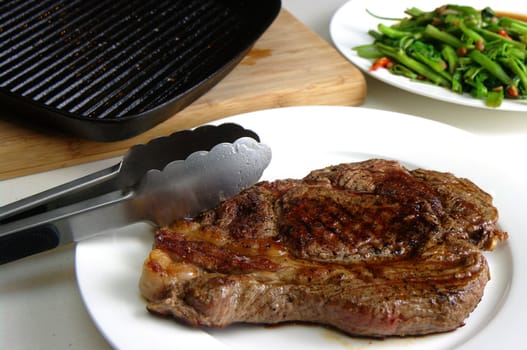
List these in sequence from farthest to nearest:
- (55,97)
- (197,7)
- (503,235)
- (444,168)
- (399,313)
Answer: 1. (197,7)
2. (55,97)
3. (444,168)
4. (503,235)
5. (399,313)

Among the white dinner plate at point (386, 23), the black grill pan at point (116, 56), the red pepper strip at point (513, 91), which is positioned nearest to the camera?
the black grill pan at point (116, 56)

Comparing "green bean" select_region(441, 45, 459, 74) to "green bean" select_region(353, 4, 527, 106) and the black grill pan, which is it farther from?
the black grill pan

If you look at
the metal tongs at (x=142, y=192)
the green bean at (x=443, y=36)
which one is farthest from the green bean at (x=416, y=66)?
the metal tongs at (x=142, y=192)

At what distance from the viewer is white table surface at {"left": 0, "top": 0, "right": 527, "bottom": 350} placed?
2260 mm

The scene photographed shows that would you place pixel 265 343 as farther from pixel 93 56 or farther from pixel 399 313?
pixel 93 56

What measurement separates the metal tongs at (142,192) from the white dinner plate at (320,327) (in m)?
0.14

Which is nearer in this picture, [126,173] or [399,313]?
[399,313]

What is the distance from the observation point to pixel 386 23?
4.40m

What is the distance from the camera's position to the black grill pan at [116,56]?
3.01m

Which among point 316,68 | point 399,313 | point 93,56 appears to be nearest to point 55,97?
point 93,56

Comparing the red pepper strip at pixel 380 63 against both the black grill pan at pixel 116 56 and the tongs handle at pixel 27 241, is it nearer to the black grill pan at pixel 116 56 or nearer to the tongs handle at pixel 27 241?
the black grill pan at pixel 116 56

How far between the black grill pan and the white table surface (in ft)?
1.09

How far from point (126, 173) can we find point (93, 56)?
1206 mm

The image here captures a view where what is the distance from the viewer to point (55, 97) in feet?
10.2
